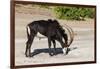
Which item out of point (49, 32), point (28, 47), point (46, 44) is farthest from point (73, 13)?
point (28, 47)

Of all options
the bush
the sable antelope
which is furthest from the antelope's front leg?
the bush

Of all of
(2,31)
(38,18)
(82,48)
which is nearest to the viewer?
(2,31)

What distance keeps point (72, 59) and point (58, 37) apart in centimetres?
29

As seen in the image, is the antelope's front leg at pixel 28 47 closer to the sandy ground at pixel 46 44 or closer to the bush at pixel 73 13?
the sandy ground at pixel 46 44

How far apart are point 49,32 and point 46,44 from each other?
13 cm

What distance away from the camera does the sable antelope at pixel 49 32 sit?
2.04 meters

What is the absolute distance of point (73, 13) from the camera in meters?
2.22

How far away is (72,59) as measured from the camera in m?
2.20

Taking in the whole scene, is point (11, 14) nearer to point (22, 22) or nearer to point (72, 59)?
point (22, 22)

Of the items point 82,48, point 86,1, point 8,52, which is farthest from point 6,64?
point 86,1

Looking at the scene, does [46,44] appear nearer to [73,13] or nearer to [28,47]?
[28,47]

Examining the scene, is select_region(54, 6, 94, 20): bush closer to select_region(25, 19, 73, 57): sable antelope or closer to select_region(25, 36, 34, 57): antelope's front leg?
select_region(25, 19, 73, 57): sable antelope

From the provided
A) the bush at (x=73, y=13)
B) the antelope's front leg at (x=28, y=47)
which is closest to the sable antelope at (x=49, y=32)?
the antelope's front leg at (x=28, y=47)

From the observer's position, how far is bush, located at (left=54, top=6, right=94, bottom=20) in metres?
2.16
